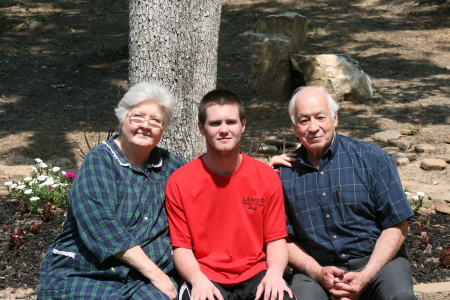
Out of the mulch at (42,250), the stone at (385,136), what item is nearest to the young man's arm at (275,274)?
the mulch at (42,250)

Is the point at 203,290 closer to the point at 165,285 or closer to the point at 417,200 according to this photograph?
the point at 165,285

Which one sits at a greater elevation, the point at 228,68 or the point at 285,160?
the point at 285,160

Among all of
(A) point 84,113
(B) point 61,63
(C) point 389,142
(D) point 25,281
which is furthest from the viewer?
(B) point 61,63

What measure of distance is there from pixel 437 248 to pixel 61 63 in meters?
10.2

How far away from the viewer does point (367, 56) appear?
1184cm

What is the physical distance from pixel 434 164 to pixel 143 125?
460 cm

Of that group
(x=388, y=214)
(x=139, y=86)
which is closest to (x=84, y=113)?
(x=139, y=86)

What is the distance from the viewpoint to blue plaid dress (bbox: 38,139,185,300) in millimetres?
3055

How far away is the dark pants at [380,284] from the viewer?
3182mm

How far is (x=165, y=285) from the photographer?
3131mm

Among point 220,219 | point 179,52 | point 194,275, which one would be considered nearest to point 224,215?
point 220,219

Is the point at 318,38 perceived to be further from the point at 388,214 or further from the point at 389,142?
the point at 388,214

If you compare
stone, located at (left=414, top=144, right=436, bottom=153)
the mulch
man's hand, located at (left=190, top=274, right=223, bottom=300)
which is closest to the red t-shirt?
man's hand, located at (left=190, top=274, right=223, bottom=300)

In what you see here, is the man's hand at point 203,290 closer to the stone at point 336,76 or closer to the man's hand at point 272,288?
the man's hand at point 272,288
